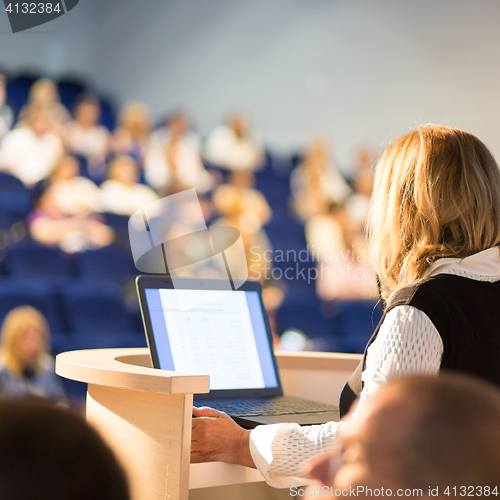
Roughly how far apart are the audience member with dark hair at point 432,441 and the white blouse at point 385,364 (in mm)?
318

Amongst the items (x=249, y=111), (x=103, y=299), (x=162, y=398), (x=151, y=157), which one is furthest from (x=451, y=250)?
(x=249, y=111)

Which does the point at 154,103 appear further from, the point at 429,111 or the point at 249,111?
the point at 429,111

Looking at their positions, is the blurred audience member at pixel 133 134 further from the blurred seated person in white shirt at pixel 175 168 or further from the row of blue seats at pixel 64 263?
the row of blue seats at pixel 64 263

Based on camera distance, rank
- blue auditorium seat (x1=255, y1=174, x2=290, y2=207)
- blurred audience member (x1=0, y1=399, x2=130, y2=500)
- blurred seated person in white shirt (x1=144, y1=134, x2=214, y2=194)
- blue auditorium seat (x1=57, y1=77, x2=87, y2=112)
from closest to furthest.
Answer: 1. blurred audience member (x1=0, y1=399, x2=130, y2=500)
2. blurred seated person in white shirt (x1=144, y1=134, x2=214, y2=194)
3. blue auditorium seat (x1=255, y1=174, x2=290, y2=207)
4. blue auditorium seat (x1=57, y1=77, x2=87, y2=112)

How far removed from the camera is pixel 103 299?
2.64 metres

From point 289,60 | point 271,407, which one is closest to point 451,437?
point 271,407

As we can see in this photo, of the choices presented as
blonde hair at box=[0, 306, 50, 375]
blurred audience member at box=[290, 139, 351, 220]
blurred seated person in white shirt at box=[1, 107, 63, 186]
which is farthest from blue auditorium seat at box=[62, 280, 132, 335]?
blurred audience member at box=[290, 139, 351, 220]

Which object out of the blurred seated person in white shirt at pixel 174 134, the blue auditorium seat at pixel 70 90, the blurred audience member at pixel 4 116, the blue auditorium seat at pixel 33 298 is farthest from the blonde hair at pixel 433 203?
the blue auditorium seat at pixel 70 90

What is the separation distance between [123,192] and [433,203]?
2.51 m

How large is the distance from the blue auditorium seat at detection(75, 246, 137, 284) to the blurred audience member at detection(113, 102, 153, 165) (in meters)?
0.76

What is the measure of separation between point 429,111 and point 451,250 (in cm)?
317

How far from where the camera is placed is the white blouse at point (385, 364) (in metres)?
0.62

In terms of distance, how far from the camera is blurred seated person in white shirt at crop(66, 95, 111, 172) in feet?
10.5

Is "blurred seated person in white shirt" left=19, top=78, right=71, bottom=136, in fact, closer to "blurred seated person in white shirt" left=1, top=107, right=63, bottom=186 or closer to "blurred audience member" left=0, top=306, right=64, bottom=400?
"blurred seated person in white shirt" left=1, top=107, right=63, bottom=186
